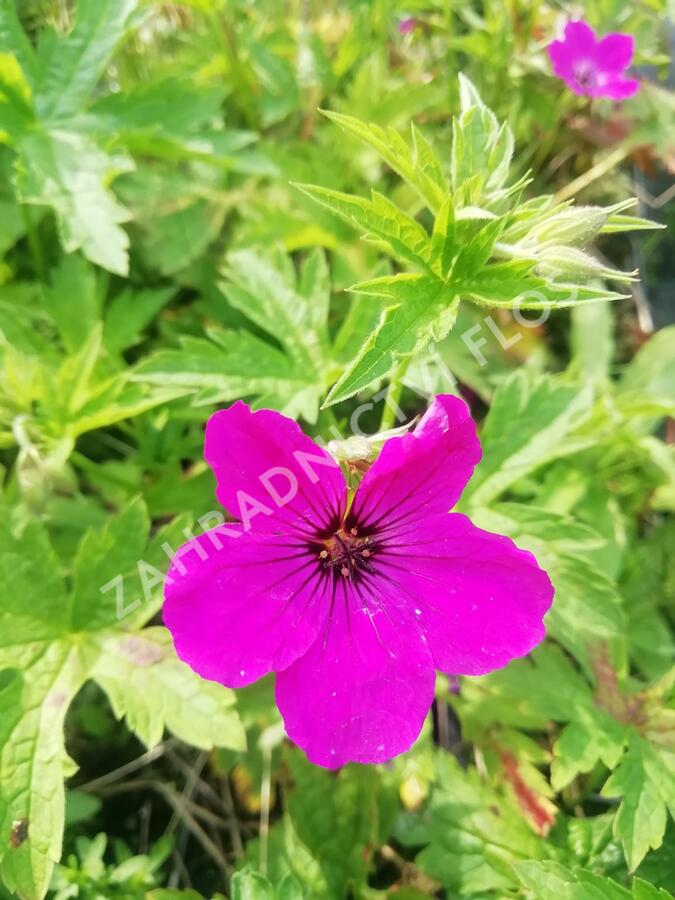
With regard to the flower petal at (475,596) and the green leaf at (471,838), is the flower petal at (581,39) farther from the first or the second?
the green leaf at (471,838)

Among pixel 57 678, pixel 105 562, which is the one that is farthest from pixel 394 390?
pixel 57 678

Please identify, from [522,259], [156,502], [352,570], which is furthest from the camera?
[156,502]

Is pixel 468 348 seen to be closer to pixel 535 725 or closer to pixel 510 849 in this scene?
pixel 535 725

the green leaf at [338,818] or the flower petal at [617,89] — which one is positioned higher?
the flower petal at [617,89]

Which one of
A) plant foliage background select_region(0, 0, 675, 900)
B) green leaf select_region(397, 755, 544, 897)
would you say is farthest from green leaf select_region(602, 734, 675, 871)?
green leaf select_region(397, 755, 544, 897)

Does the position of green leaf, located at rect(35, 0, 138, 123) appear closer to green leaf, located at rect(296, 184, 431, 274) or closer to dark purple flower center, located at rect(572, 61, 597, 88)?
green leaf, located at rect(296, 184, 431, 274)

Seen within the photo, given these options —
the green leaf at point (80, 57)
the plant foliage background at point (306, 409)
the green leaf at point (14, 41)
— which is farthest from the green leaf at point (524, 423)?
the green leaf at point (14, 41)

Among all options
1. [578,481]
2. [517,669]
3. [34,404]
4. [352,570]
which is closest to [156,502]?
[34,404]
